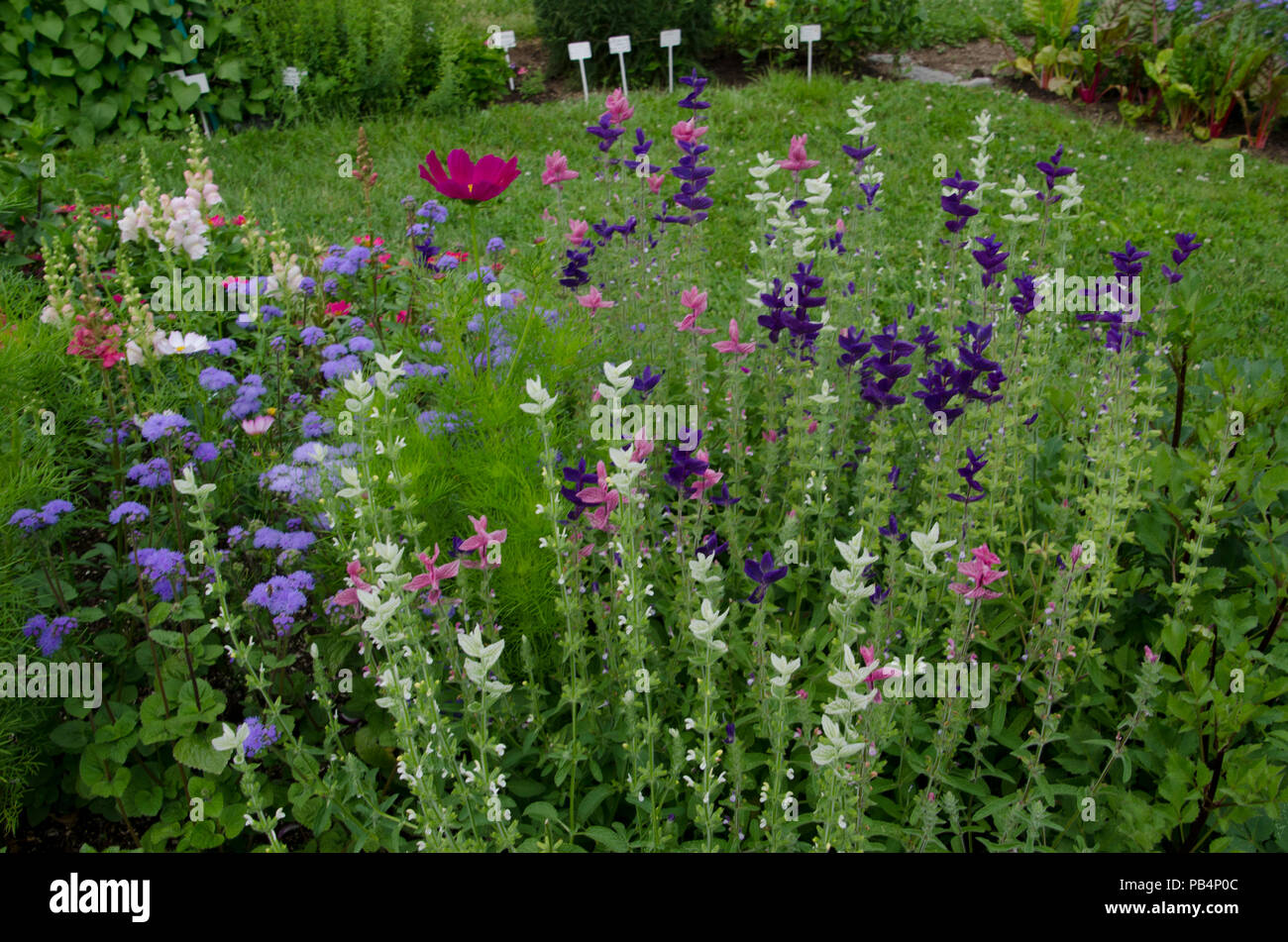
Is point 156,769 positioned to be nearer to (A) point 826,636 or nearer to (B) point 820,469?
(A) point 826,636

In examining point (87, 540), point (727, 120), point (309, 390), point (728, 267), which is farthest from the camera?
point (727, 120)

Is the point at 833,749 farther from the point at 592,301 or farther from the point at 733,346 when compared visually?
the point at 592,301

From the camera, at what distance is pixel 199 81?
7.70 metres

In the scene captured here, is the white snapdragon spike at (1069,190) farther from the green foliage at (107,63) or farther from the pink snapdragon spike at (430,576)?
the green foliage at (107,63)

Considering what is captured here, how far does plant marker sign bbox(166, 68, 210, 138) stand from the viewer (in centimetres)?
748

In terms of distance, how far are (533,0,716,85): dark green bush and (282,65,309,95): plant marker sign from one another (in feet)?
8.98

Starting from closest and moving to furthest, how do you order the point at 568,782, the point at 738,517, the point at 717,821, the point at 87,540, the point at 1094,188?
the point at 717,821, the point at 568,782, the point at 738,517, the point at 87,540, the point at 1094,188

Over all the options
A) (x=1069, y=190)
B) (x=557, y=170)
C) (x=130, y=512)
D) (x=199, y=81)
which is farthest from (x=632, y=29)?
(x=130, y=512)

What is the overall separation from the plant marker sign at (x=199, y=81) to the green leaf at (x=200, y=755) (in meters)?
6.42

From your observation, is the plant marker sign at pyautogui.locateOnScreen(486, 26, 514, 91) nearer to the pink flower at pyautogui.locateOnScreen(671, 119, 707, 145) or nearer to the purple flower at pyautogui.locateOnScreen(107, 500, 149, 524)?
the pink flower at pyautogui.locateOnScreen(671, 119, 707, 145)

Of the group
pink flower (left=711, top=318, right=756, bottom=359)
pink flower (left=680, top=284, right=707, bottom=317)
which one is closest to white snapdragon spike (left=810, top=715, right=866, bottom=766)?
pink flower (left=711, top=318, right=756, bottom=359)

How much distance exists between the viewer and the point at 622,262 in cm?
388

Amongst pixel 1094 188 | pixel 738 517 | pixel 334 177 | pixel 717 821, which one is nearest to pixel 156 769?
pixel 717 821

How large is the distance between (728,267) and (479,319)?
2884 millimetres
